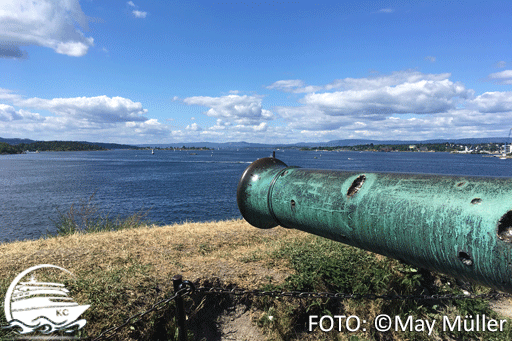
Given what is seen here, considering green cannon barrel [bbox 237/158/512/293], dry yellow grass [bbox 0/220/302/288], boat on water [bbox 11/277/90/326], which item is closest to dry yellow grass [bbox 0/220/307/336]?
dry yellow grass [bbox 0/220/302/288]

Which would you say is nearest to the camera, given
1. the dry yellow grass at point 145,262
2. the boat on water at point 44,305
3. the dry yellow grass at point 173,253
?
the boat on water at point 44,305

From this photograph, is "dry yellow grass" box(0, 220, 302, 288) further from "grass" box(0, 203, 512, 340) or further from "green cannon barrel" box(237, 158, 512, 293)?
"green cannon barrel" box(237, 158, 512, 293)

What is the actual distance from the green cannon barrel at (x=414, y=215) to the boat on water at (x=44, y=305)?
2.93 m

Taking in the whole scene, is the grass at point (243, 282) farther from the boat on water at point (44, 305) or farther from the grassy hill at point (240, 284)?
the boat on water at point (44, 305)

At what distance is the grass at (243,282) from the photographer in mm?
4066

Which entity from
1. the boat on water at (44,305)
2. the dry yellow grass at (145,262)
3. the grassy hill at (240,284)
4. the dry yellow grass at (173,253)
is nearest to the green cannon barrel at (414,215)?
the grassy hill at (240,284)

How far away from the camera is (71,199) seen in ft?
99.7

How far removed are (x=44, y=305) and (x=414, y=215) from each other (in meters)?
4.33

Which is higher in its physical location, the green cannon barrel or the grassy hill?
the green cannon barrel

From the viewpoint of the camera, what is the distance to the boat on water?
11.7 feet

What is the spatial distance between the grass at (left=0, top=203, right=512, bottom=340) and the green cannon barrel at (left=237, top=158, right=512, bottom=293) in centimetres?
249

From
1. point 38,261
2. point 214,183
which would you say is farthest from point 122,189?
point 38,261

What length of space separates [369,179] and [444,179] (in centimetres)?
45

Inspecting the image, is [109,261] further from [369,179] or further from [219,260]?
[369,179]
